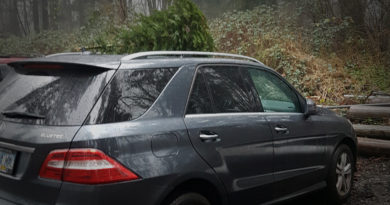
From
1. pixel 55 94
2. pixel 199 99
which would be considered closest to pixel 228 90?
pixel 199 99

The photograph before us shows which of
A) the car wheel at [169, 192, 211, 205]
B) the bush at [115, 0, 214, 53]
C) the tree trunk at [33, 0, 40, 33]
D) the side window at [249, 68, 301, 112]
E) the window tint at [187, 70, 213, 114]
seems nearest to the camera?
the car wheel at [169, 192, 211, 205]

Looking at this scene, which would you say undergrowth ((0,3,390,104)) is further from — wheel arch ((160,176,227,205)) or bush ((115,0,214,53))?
wheel arch ((160,176,227,205))

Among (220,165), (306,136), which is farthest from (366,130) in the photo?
(220,165)

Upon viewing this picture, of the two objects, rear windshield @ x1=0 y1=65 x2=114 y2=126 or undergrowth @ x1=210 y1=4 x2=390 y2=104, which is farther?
undergrowth @ x1=210 y1=4 x2=390 y2=104

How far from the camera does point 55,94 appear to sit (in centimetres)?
312

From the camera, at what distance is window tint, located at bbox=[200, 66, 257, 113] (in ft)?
12.6

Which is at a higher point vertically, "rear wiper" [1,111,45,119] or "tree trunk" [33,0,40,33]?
"tree trunk" [33,0,40,33]

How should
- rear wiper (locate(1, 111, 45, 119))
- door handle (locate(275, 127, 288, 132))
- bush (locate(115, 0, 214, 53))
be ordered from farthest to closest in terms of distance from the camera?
bush (locate(115, 0, 214, 53)) < door handle (locate(275, 127, 288, 132)) < rear wiper (locate(1, 111, 45, 119))

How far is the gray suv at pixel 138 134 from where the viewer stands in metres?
2.86

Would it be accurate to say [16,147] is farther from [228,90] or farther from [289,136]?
[289,136]

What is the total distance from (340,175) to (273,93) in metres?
1.52

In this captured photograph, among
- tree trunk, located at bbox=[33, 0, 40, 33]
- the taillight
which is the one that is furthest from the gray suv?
tree trunk, located at bbox=[33, 0, 40, 33]

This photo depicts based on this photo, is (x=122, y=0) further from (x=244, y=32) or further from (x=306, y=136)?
(x=306, y=136)

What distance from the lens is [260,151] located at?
4.02 meters
